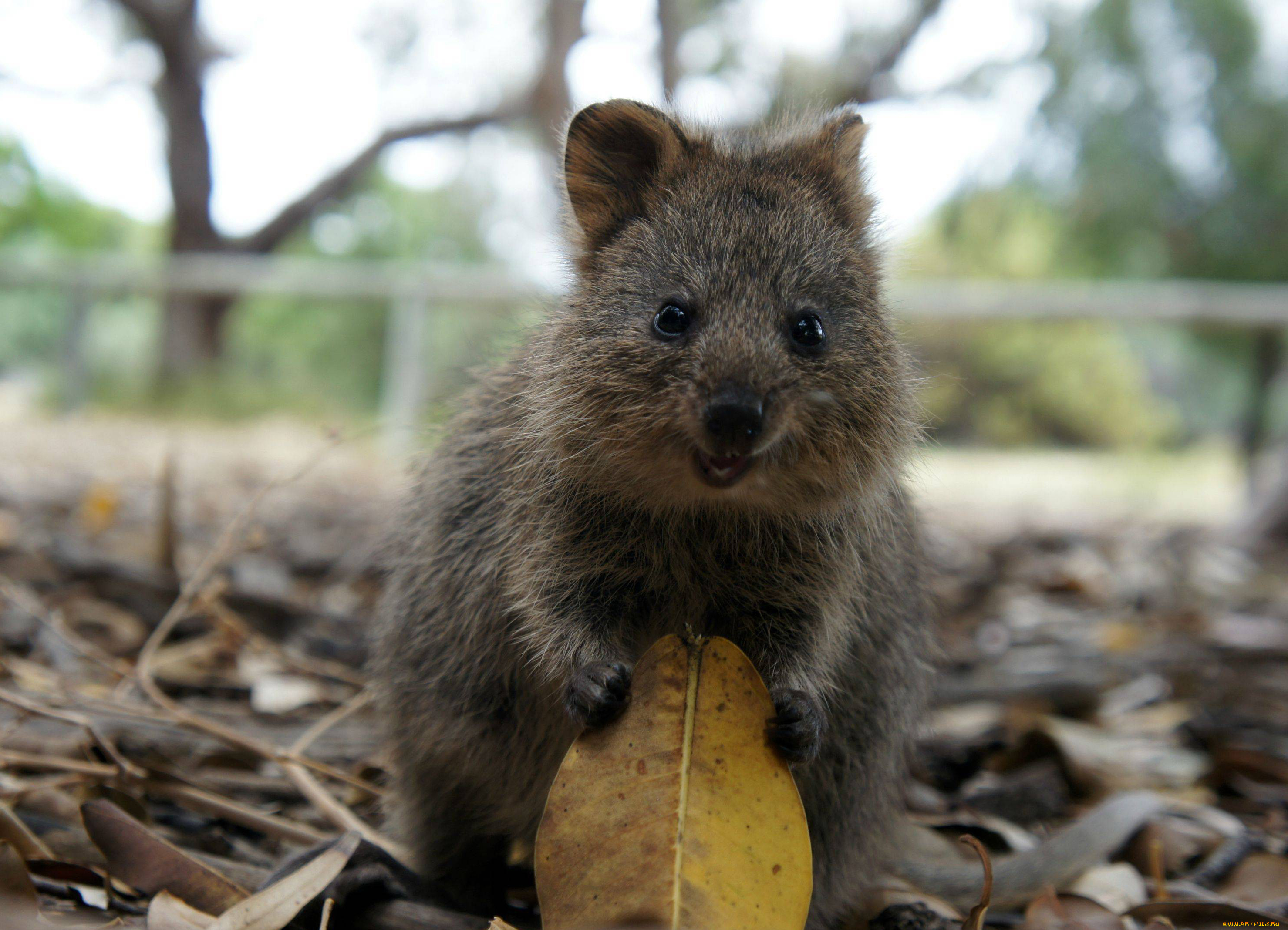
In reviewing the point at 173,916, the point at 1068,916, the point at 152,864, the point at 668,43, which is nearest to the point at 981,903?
the point at 1068,916

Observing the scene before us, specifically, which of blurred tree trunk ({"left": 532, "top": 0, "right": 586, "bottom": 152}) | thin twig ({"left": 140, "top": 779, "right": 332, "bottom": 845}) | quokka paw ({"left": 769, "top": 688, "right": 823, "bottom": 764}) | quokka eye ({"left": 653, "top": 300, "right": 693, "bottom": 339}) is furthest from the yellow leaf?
quokka paw ({"left": 769, "top": 688, "right": 823, "bottom": 764})

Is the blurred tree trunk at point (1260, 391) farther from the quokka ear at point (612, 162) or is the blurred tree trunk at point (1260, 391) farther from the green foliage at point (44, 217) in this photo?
the green foliage at point (44, 217)

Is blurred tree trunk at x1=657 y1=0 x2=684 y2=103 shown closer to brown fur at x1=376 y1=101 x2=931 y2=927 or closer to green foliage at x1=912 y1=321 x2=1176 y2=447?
brown fur at x1=376 y1=101 x2=931 y2=927

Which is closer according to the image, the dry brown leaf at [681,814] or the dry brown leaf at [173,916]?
the dry brown leaf at [681,814]

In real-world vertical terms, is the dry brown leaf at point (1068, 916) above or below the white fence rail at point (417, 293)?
below

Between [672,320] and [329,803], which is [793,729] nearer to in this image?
[672,320]

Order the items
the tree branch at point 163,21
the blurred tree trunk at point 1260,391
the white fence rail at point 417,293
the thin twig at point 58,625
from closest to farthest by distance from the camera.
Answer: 1. the thin twig at point 58,625
2. the white fence rail at point 417,293
3. the blurred tree trunk at point 1260,391
4. the tree branch at point 163,21

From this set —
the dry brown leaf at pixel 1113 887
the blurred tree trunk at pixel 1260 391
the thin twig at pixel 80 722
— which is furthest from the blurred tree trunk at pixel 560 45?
the blurred tree trunk at pixel 1260 391
